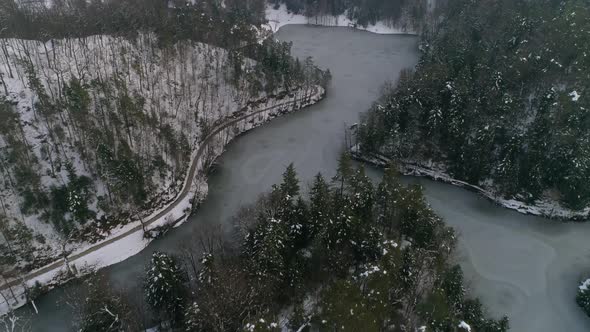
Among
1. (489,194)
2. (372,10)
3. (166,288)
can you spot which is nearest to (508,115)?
(489,194)

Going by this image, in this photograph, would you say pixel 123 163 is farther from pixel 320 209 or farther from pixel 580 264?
pixel 580 264

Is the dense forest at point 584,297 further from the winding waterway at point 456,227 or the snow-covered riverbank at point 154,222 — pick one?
the snow-covered riverbank at point 154,222

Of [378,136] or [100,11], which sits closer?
[378,136]

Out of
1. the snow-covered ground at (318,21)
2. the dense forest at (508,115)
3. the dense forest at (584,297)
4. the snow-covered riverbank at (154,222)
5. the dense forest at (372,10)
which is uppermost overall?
the dense forest at (372,10)

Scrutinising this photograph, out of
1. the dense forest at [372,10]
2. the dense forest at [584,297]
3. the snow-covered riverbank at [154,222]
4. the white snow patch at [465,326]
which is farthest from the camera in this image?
the dense forest at [372,10]

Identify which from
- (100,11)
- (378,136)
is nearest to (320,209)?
(378,136)

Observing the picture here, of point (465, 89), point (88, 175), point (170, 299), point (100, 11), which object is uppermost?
point (100, 11)

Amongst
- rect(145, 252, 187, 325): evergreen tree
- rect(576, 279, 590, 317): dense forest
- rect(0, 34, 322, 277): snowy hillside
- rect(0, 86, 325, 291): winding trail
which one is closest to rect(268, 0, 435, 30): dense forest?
rect(0, 86, 325, 291): winding trail

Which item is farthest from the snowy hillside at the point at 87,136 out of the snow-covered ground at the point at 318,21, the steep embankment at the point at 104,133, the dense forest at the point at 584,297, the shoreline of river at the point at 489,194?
the snow-covered ground at the point at 318,21
